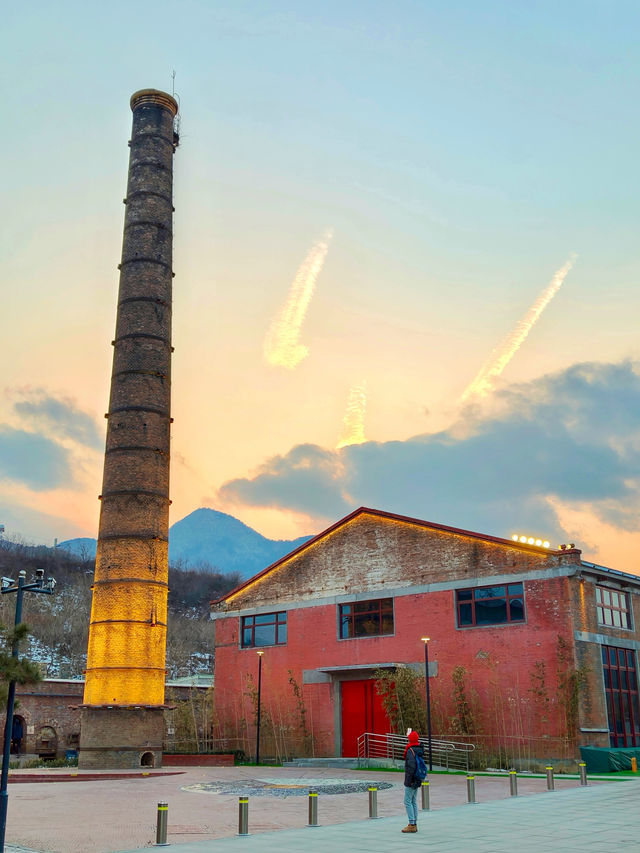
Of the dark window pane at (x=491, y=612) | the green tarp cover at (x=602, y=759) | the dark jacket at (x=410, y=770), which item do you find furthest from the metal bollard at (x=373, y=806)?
the dark window pane at (x=491, y=612)

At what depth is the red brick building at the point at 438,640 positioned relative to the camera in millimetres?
29609

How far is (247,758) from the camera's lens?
36938mm

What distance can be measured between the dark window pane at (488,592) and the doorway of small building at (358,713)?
240 inches

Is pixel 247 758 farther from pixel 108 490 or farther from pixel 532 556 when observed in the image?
pixel 532 556

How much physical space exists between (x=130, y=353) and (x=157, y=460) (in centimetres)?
495

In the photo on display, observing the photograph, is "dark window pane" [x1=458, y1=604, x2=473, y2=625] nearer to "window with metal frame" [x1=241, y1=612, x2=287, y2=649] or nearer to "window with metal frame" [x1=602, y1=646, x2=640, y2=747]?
"window with metal frame" [x1=602, y1=646, x2=640, y2=747]

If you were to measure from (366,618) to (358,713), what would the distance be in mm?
3945

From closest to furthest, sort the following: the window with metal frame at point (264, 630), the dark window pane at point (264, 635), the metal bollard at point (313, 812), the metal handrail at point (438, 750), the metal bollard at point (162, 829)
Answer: the metal bollard at point (162, 829)
the metal bollard at point (313, 812)
the metal handrail at point (438, 750)
the window with metal frame at point (264, 630)
the dark window pane at point (264, 635)

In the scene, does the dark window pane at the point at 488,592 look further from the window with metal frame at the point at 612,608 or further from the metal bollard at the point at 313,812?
the metal bollard at the point at 313,812

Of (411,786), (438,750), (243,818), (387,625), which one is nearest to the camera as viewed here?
(243,818)

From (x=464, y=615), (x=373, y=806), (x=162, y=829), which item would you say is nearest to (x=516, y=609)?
(x=464, y=615)

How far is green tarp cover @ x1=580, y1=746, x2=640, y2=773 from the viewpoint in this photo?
88.6 ft

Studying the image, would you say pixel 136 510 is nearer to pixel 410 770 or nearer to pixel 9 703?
pixel 9 703

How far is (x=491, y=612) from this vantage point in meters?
31.6
